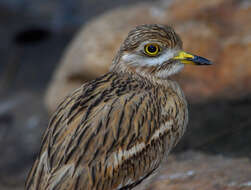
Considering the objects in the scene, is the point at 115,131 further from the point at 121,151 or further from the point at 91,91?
the point at 91,91

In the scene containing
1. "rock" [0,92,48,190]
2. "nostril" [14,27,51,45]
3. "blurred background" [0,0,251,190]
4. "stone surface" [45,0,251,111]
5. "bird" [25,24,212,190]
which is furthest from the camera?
"nostril" [14,27,51,45]

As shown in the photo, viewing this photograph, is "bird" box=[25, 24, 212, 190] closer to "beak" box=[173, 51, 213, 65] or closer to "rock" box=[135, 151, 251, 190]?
"beak" box=[173, 51, 213, 65]

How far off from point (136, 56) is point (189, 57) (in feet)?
1.82

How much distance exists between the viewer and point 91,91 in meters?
4.32

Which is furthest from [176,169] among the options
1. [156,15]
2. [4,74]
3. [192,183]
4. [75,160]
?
[4,74]

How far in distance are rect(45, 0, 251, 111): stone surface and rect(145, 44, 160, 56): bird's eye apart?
10.2ft

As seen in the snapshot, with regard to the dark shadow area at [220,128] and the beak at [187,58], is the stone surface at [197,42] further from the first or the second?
the beak at [187,58]

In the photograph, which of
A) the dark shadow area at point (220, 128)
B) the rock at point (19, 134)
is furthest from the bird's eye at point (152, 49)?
the rock at point (19, 134)

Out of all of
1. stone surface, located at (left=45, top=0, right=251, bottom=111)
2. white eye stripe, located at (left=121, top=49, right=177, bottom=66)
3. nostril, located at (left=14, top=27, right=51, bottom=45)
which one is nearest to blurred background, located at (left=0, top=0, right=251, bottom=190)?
stone surface, located at (left=45, top=0, right=251, bottom=111)

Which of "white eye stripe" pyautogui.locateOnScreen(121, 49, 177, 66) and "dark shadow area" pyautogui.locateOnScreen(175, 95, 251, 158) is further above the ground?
"white eye stripe" pyautogui.locateOnScreen(121, 49, 177, 66)

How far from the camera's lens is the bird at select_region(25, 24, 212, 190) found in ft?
12.5

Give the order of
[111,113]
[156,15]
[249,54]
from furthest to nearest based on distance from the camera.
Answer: [156,15], [249,54], [111,113]

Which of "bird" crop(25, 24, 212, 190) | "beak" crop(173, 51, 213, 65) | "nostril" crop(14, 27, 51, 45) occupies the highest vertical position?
"nostril" crop(14, 27, 51, 45)

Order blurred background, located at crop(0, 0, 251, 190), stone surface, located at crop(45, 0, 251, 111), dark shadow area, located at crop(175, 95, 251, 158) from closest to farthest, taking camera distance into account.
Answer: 1. blurred background, located at crop(0, 0, 251, 190)
2. dark shadow area, located at crop(175, 95, 251, 158)
3. stone surface, located at crop(45, 0, 251, 111)
